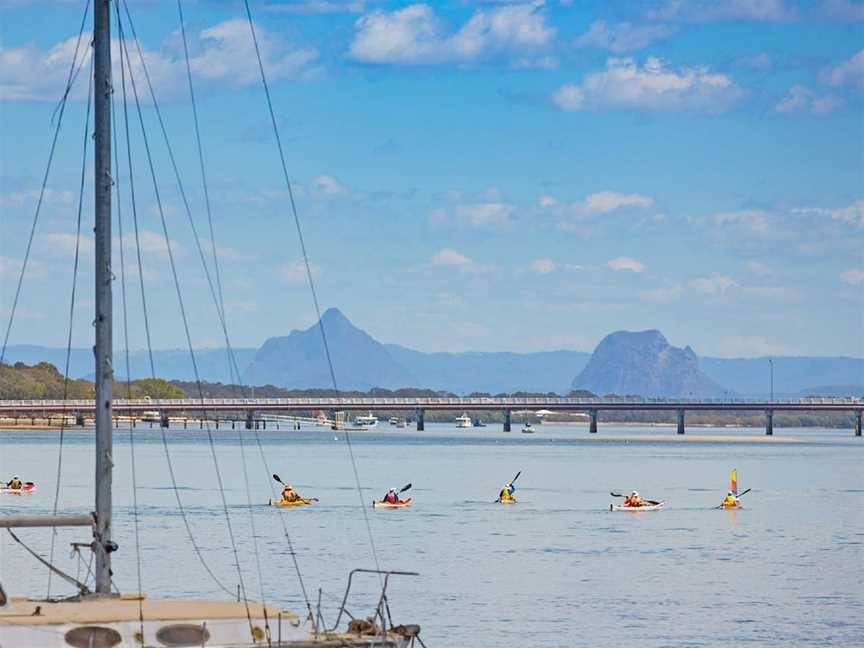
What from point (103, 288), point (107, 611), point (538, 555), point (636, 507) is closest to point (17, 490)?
point (636, 507)

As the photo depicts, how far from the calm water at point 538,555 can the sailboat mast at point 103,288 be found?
60.0ft

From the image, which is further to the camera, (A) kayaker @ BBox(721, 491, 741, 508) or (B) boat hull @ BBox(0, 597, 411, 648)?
(A) kayaker @ BBox(721, 491, 741, 508)

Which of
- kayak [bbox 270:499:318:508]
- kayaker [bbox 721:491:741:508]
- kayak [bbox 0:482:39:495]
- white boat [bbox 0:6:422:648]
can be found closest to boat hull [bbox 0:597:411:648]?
white boat [bbox 0:6:422:648]

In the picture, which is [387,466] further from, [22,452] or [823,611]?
[823,611]

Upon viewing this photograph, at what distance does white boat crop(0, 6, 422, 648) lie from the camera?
30.7 meters

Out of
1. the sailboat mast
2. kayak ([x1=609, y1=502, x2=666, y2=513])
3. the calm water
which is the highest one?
the sailboat mast

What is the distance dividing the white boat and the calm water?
17855 millimetres

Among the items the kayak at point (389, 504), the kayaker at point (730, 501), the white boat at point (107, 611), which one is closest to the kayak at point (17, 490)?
the kayak at point (389, 504)

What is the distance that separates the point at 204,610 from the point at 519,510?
76182 millimetres

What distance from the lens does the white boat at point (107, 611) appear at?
30.7m

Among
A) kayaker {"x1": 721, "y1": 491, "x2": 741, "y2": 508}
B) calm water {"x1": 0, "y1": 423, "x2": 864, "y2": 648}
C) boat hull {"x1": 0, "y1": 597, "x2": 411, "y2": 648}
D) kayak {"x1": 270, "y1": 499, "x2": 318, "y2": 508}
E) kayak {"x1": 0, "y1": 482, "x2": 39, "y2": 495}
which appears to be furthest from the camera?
kayak {"x1": 0, "y1": 482, "x2": 39, "y2": 495}

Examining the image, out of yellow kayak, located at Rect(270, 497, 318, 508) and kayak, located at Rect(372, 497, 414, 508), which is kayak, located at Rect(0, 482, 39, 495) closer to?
yellow kayak, located at Rect(270, 497, 318, 508)

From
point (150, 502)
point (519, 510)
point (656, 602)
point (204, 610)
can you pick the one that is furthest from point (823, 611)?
point (150, 502)

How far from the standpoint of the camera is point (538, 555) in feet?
254
